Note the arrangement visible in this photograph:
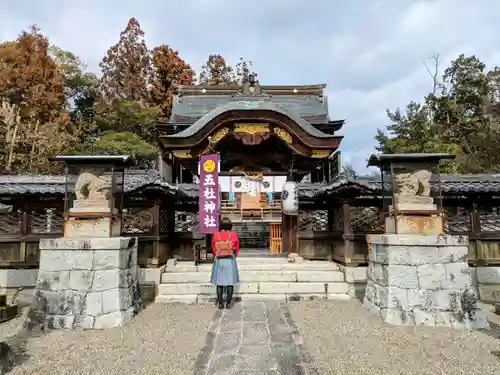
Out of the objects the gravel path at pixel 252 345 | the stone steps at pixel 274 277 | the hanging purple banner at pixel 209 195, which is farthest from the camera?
the hanging purple banner at pixel 209 195

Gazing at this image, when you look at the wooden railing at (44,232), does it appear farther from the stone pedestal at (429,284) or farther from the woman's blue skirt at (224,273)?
the stone pedestal at (429,284)

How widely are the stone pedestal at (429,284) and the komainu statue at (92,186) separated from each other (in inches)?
220

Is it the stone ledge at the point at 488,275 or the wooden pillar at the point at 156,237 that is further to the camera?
the stone ledge at the point at 488,275

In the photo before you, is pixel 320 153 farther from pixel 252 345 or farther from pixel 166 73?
pixel 166 73

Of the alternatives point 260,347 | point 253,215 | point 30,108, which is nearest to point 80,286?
point 260,347

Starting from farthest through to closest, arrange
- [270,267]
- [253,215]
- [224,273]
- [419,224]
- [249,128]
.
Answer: [253,215] → [249,128] → [270,267] → [224,273] → [419,224]

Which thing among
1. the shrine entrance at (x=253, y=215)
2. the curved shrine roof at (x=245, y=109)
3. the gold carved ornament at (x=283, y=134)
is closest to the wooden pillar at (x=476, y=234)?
the curved shrine roof at (x=245, y=109)

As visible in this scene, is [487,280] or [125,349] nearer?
[125,349]

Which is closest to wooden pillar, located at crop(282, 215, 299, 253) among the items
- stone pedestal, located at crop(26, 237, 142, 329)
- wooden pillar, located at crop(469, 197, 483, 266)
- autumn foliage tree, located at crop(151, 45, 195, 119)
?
wooden pillar, located at crop(469, 197, 483, 266)

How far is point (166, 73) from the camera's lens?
109ft

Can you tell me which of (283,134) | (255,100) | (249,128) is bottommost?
(283,134)

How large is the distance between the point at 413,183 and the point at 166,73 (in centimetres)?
3066

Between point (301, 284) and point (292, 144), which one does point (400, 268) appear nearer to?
point (301, 284)

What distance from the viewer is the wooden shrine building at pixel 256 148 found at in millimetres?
11188
